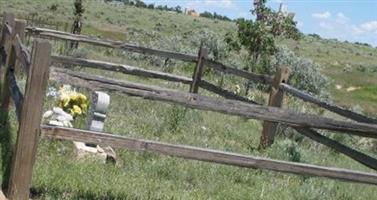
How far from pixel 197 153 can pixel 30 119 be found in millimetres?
1388

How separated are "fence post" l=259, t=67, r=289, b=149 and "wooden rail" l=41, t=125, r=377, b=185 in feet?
13.6

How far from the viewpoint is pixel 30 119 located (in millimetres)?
5000

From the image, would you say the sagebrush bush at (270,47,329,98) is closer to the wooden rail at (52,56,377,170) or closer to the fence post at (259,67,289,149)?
the wooden rail at (52,56,377,170)

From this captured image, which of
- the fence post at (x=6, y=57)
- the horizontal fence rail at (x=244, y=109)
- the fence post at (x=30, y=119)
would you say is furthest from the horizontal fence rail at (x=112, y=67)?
the fence post at (x=30, y=119)

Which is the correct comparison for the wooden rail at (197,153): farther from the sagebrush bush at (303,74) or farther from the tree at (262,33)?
the sagebrush bush at (303,74)

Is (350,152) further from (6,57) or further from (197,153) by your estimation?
(6,57)

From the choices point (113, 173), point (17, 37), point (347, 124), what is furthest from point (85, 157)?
point (347, 124)

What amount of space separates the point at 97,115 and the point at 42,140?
37.1 inches

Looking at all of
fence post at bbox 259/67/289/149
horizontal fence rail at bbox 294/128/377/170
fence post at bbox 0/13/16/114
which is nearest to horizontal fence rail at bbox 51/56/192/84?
fence post at bbox 0/13/16/114

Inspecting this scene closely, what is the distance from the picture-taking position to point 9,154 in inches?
247

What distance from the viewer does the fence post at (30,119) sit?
4996 millimetres

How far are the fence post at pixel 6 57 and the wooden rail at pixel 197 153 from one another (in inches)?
123

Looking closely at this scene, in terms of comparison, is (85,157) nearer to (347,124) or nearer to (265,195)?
(265,195)

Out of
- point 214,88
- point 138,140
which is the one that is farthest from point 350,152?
point 214,88
